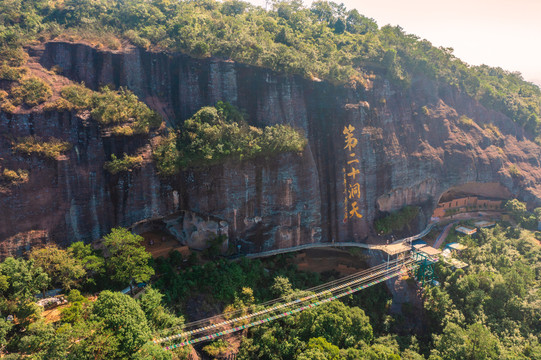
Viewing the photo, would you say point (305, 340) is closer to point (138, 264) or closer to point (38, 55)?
point (138, 264)

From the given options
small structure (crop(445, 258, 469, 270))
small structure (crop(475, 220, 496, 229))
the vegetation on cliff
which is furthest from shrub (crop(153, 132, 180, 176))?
small structure (crop(475, 220, 496, 229))

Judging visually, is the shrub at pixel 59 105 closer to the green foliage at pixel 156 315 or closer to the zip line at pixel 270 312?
the green foliage at pixel 156 315

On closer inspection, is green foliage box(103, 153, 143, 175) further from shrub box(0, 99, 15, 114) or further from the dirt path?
the dirt path

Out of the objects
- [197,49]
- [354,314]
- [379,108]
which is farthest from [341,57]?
[354,314]

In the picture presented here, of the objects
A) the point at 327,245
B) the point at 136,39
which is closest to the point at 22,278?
the point at 136,39

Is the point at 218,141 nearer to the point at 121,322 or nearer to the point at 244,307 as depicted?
the point at 244,307

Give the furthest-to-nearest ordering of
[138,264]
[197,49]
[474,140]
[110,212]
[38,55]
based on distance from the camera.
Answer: [474,140], [197,49], [38,55], [110,212], [138,264]
